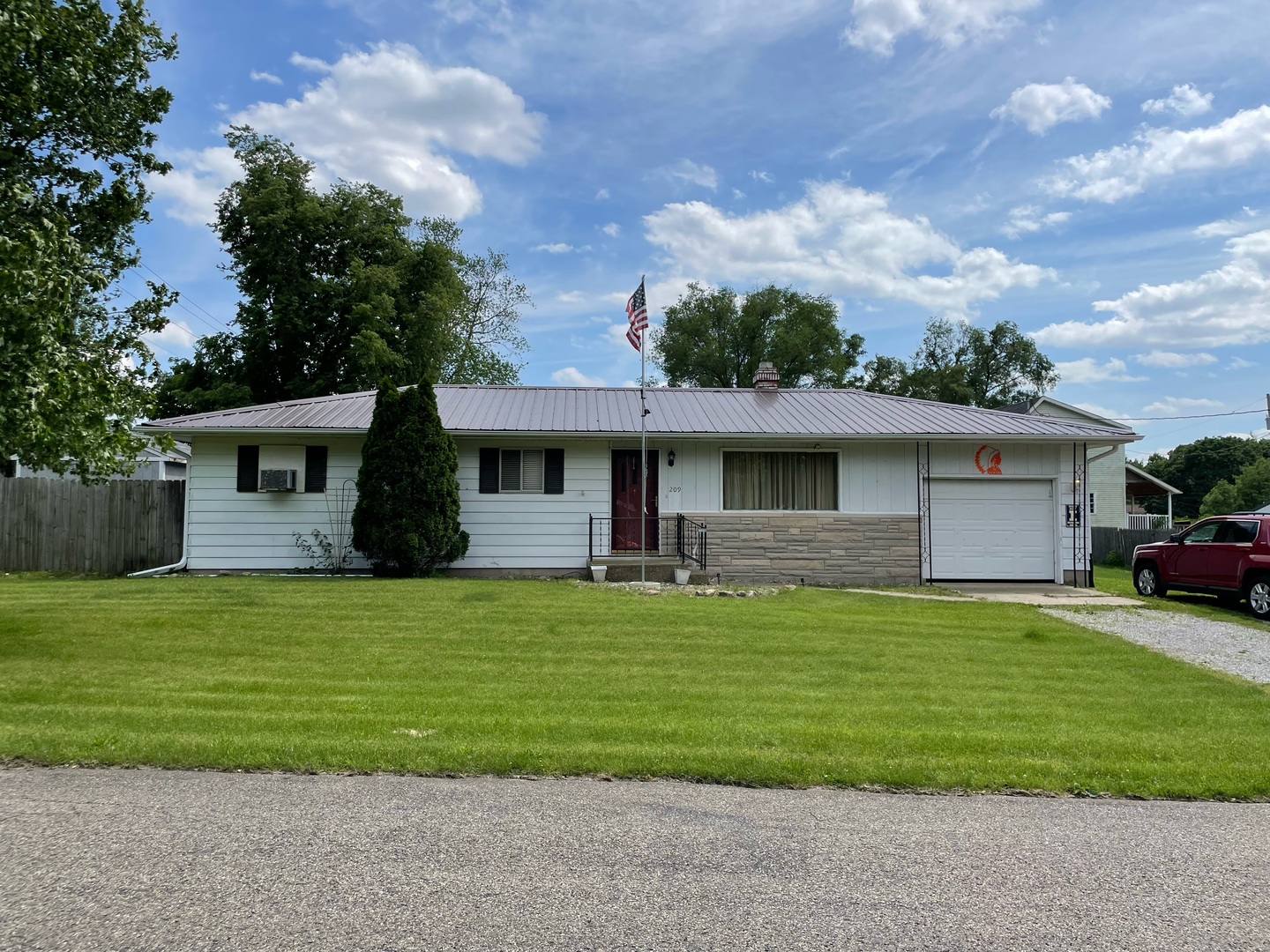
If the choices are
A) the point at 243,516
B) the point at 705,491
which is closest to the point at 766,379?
the point at 705,491

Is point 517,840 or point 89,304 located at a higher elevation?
point 89,304

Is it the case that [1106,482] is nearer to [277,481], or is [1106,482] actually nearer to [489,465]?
[489,465]

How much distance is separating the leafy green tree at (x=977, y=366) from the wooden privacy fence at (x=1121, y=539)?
17.6 metres

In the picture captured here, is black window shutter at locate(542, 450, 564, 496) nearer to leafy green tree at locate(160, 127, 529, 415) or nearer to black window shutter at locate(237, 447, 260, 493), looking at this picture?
black window shutter at locate(237, 447, 260, 493)

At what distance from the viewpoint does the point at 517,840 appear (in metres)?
3.75

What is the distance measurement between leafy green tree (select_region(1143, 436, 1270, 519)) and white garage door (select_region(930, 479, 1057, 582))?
188ft

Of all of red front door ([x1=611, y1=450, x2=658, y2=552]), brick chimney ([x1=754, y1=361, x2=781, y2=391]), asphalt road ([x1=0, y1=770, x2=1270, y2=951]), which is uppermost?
brick chimney ([x1=754, y1=361, x2=781, y2=391])

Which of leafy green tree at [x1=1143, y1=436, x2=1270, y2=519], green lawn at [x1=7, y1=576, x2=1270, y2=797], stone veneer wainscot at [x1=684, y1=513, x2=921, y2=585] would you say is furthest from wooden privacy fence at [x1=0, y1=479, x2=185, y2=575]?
leafy green tree at [x1=1143, y1=436, x2=1270, y2=519]

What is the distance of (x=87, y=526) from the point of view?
15516 millimetres

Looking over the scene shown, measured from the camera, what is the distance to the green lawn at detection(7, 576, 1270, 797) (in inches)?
192

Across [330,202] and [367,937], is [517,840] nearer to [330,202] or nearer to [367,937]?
[367,937]

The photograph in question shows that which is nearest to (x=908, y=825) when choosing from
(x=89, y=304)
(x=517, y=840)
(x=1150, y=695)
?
(x=517, y=840)

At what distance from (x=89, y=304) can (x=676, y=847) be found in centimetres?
1034

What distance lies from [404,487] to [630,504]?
4154 mm
